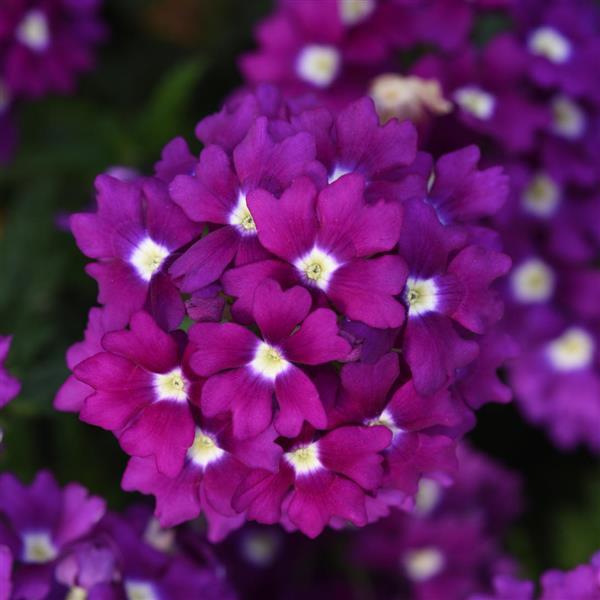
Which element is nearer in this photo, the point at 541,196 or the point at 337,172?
the point at 337,172

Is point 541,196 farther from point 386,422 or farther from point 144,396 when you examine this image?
point 144,396

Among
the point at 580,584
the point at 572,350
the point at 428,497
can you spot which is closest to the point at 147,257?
the point at 580,584

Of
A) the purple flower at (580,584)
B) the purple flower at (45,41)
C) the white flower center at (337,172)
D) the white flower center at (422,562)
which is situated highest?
the white flower center at (337,172)

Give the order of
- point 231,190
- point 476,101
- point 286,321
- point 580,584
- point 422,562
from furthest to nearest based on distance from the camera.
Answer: point 422,562 < point 476,101 < point 580,584 < point 231,190 < point 286,321

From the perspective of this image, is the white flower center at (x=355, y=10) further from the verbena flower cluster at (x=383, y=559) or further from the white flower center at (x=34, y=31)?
the verbena flower cluster at (x=383, y=559)

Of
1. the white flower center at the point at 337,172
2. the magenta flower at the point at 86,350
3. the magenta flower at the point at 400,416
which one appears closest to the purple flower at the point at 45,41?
the magenta flower at the point at 86,350

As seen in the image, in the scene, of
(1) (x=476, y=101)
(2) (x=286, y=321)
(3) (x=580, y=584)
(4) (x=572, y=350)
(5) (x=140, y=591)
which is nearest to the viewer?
(2) (x=286, y=321)
